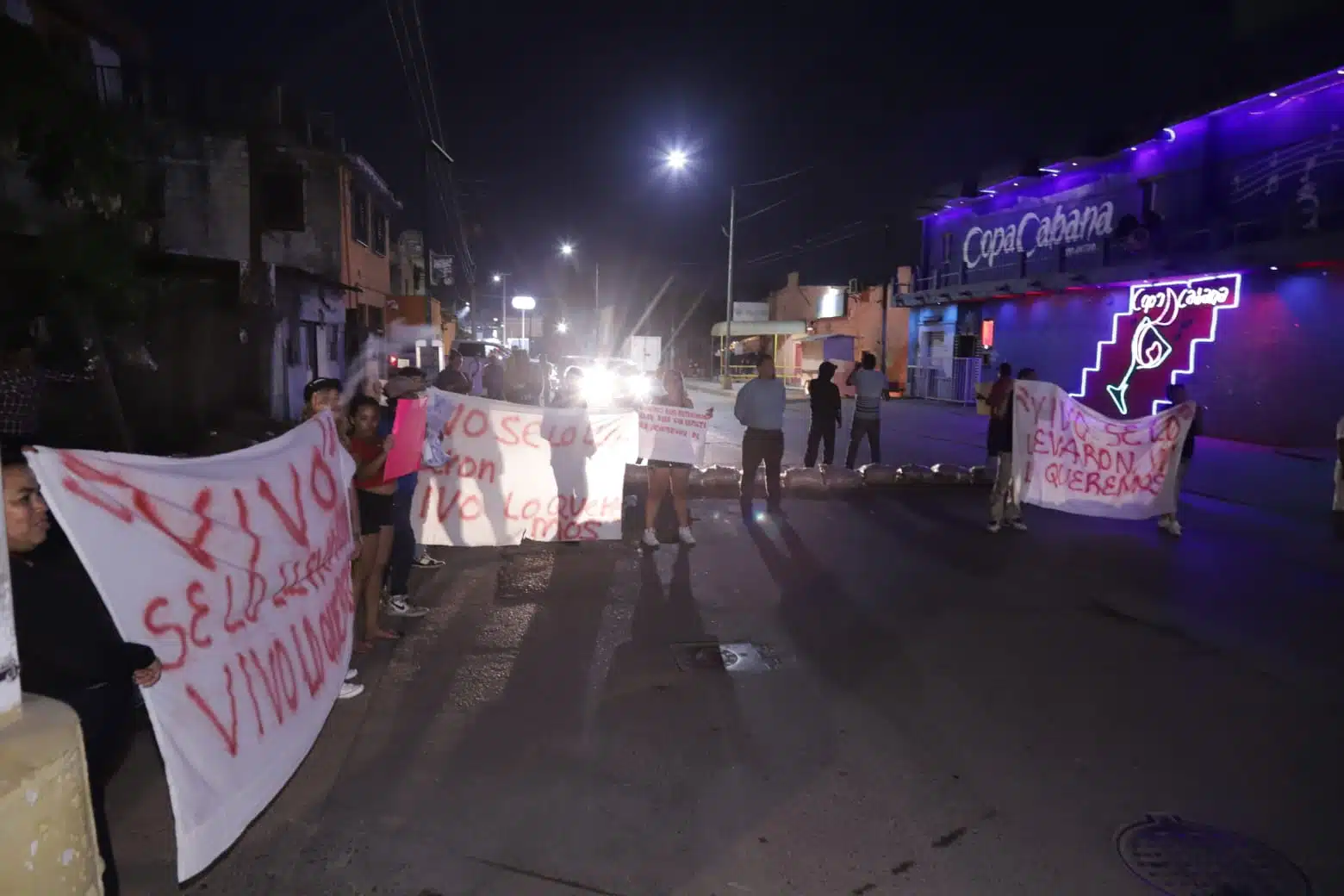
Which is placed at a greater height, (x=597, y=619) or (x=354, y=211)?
(x=354, y=211)

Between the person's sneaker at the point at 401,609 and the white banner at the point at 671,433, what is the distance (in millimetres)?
2934

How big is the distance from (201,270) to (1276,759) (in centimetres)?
1819

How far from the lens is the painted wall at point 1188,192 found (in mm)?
17781

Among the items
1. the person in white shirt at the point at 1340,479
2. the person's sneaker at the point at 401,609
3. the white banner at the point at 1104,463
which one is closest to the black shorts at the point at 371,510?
the person's sneaker at the point at 401,609

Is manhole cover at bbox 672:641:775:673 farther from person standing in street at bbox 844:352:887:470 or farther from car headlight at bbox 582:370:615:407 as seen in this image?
car headlight at bbox 582:370:615:407

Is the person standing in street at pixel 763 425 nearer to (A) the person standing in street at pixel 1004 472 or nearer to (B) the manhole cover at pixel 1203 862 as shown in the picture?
(A) the person standing in street at pixel 1004 472

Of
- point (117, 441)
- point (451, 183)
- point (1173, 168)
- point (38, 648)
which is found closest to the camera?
point (38, 648)

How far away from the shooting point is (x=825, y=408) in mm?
12531

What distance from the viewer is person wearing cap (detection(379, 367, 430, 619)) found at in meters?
6.23

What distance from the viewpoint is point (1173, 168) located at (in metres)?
22.0

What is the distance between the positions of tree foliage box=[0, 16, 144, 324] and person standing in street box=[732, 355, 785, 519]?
629 centimetres

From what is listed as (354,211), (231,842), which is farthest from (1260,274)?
(354,211)

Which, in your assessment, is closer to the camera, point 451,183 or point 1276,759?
point 1276,759

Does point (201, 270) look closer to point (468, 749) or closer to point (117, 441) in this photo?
point (117, 441)
